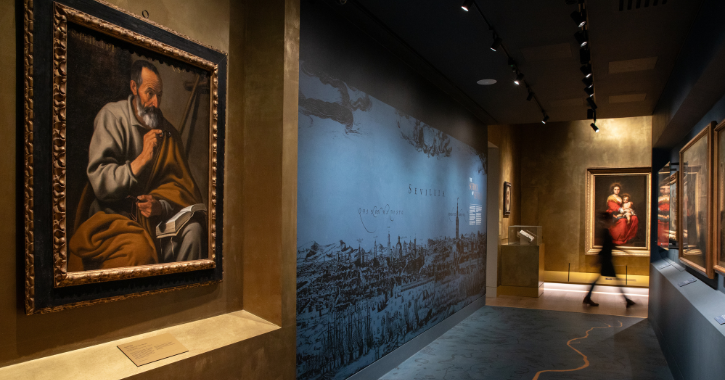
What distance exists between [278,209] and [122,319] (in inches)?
45.6

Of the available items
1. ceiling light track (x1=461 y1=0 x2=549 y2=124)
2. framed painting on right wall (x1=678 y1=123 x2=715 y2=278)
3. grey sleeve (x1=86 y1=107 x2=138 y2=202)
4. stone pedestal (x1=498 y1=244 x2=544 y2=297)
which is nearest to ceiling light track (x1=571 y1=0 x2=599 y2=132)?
ceiling light track (x1=461 y1=0 x2=549 y2=124)

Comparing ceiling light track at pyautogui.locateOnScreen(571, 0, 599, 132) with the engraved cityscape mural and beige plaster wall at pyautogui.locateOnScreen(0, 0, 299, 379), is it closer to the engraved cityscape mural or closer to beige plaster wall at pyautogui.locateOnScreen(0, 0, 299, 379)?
the engraved cityscape mural

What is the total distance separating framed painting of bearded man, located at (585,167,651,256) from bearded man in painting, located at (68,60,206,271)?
12.9 metres

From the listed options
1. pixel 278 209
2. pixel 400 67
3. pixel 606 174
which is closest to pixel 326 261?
pixel 278 209

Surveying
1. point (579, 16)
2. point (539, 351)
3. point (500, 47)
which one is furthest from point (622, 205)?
point (579, 16)

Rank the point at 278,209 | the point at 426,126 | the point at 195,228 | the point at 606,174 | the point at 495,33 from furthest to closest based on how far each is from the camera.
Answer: the point at 606,174 < the point at 426,126 < the point at 495,33 < the point at 278,209 < the point at 195,228

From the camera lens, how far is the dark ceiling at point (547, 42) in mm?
4242

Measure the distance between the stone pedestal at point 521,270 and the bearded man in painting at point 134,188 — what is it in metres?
9.15

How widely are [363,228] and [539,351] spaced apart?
10.9 ft

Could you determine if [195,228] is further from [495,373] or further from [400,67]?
[495,373]

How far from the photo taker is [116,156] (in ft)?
8.07

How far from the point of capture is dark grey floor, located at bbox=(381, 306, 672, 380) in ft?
17.0

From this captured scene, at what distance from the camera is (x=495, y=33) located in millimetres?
4664

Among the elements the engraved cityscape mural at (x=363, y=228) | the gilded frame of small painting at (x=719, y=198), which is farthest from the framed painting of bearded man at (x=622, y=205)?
the gilded frame of small painting at (x=719, y=198)
